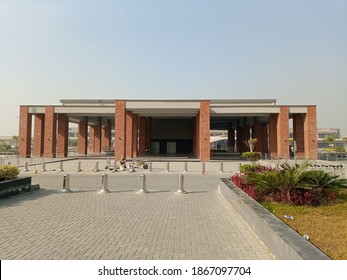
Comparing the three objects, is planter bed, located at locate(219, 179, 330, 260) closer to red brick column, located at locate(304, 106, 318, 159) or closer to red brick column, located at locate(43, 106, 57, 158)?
red brick column, located at locate(304, 106, 318, 159)

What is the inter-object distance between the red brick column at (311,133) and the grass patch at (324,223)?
2526 cm

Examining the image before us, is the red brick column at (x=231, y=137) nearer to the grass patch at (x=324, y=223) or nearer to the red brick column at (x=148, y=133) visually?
the red brick column at (x=148, y=133)

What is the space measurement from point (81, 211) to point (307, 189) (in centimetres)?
716

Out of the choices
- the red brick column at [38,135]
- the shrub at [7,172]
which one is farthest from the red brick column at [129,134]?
the shrub at [7,172]

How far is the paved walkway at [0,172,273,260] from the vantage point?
4.70 metres

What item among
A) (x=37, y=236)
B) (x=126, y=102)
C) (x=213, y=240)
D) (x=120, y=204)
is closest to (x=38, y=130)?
(x=126, y=102)

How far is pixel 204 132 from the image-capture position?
29688 mm

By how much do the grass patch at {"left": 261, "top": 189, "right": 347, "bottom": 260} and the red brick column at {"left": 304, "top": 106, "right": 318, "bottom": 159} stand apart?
25264 mm

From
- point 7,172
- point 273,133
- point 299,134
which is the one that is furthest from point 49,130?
point 299,134

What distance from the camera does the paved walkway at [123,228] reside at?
4699 mm

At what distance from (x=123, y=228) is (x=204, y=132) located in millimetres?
24182

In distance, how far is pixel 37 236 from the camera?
18.4 ft

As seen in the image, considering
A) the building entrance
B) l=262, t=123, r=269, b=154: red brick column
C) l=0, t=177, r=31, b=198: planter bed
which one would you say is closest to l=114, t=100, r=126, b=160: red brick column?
the building entrance

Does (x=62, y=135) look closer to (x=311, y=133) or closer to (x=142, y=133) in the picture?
(x=142, y=133)
